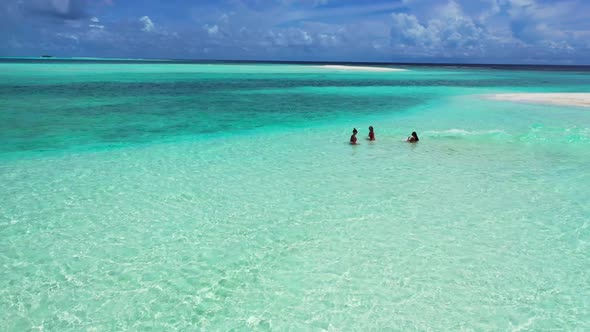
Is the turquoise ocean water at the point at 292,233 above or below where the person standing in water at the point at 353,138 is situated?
below

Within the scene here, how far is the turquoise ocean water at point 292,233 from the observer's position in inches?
199

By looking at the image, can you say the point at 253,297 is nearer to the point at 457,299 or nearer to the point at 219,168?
the point at 457,299

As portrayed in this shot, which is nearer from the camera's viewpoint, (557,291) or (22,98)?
(557,291)

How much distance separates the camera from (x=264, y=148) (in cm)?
1327

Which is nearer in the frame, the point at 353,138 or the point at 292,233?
the point at 292,233

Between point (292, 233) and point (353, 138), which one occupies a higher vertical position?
point (353, 138)

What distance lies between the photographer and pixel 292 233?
23.3 feet

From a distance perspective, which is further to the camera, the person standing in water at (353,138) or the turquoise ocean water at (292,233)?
the person standing in water at (353,138)

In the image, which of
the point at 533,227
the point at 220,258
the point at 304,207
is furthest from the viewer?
the point at 304,207

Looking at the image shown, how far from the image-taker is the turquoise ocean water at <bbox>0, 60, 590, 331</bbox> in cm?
505

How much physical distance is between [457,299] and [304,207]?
11.9ft

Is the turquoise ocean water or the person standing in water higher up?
the person standing in water

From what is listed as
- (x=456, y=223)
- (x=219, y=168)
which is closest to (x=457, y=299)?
(x=456, y=223)

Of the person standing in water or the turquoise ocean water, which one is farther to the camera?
the person standing in water
